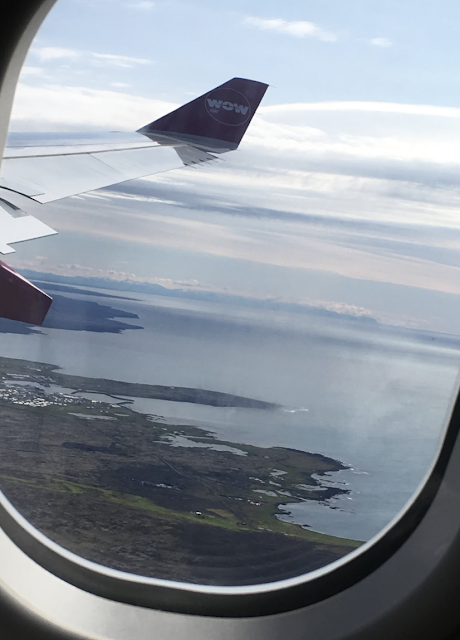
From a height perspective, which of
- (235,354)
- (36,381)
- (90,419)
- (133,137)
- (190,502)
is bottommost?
(190,502)

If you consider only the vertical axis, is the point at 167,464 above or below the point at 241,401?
below

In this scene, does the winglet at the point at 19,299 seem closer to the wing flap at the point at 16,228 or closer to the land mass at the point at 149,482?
the wing flap at the point at 16,228

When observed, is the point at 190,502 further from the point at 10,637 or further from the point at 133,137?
the point at 133,137

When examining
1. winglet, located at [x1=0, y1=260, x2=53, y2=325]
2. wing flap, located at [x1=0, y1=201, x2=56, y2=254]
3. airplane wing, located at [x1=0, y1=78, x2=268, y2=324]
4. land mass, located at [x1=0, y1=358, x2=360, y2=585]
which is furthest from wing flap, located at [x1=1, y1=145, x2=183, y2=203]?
land mass, located at [x1=0, y1=358, x2=360, y2=585]

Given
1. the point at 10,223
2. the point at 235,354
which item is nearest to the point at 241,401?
the point at 235,354

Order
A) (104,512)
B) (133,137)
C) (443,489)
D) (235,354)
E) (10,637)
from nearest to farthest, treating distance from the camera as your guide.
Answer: (10,637), (443,489), (104,512), (235,354), (133,137)

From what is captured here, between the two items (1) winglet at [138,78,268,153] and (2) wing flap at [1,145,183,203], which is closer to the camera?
(2) wing flap at [1,145,183,203]

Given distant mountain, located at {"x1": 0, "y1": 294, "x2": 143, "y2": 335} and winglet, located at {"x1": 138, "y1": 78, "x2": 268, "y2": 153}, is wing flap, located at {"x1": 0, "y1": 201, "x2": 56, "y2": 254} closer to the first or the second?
distant mountain, located at {"x1": 0, "y1": 294, "x2": 143, "y2": 335}
